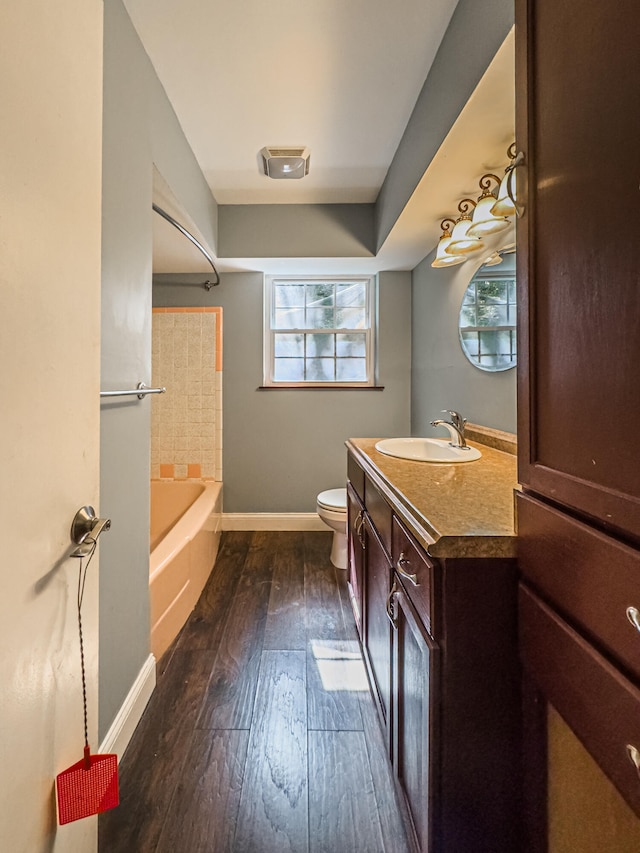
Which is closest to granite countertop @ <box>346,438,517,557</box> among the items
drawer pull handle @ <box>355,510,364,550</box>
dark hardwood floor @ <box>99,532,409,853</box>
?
drawer pull handle @ <box>355,510,364,550</box>

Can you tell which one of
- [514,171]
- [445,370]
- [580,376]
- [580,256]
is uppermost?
[514,171]

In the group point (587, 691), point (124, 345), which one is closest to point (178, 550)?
point (124, 345)

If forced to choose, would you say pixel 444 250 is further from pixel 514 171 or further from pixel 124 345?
pixel 124 345

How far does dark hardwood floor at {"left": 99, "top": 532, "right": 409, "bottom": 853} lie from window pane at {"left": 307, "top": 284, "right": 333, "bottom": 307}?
233cm

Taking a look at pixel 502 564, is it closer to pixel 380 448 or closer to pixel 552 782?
pixel 552 782

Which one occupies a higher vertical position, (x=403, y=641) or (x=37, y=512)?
(x=37, y=512)

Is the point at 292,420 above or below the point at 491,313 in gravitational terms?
below

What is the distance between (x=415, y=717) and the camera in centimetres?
89

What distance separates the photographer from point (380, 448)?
177cm

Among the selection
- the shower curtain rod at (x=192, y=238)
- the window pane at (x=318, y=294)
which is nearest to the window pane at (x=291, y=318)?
the window pane at (x=318, y=294)

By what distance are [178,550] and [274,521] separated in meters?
1.36

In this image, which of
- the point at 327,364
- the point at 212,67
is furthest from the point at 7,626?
the point at 327,364

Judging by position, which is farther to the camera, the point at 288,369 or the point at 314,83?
the point at 288,369

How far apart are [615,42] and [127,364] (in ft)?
4.46
